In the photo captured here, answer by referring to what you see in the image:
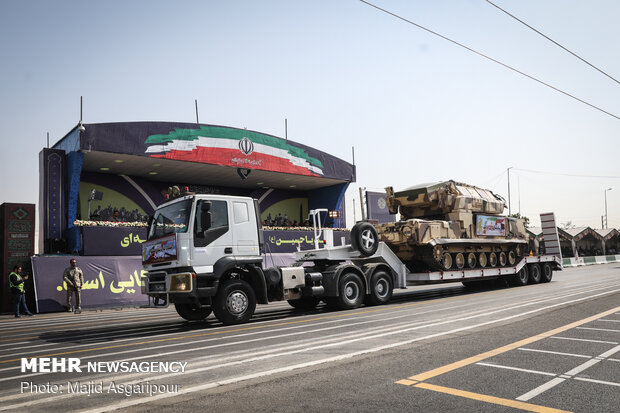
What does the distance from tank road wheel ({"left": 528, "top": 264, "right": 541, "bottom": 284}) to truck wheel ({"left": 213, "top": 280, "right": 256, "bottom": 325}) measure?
44.3 feet

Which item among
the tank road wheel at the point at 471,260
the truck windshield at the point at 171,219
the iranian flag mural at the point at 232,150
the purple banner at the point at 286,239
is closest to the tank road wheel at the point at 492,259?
the tank road wheel at the point at 471,260

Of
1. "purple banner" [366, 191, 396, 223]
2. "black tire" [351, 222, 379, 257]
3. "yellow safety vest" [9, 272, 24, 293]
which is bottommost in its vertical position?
"yellow safety vest" [9, 272, 24, 293]

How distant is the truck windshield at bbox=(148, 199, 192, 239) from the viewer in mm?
9234

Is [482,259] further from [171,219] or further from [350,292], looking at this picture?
[171,219]

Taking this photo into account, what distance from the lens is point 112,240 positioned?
19750 millimetres

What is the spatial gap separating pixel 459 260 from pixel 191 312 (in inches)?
355

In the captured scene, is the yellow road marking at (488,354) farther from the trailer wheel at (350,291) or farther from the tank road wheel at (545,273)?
the tank road wheel at (545,273)

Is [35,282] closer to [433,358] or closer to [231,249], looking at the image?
[231,249]

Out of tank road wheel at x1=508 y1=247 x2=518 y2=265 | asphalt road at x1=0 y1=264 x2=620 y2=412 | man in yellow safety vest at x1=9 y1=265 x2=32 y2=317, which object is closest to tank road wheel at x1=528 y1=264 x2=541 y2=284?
tank road wheel at x1=508 y1=247 x2=518 y2=265

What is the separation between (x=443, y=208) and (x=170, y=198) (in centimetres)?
932

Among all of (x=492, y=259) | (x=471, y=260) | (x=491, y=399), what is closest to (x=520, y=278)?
(x=492, y=259)

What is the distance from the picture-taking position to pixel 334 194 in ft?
109

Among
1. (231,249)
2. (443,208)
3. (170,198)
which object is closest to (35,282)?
(170,198)

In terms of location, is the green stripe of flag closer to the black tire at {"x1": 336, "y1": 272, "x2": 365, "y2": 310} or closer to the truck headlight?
the black tire at {"x1": 336, "y1": 272, "x2": 365, "y2": 310}
